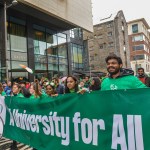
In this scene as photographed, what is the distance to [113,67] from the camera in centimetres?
386

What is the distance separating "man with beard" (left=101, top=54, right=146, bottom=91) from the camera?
3600mm

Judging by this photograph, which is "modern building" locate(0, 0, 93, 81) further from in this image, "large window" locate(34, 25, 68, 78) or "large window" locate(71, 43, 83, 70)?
"large window" locate(71, 43, 83, 70)

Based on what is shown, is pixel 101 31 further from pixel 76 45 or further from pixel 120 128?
pixel 120 128

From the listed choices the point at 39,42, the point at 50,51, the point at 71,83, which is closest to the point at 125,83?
the point at 71,83

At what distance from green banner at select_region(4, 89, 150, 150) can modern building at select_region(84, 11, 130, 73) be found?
45.4 meters

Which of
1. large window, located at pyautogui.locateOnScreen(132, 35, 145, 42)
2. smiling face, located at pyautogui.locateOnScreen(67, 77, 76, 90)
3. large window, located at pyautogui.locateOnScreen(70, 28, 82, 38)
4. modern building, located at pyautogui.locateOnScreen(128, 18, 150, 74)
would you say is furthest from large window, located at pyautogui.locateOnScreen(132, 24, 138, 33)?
smiling face, located at pyautogui.locateOnScreen(67, 77, 76, 90)

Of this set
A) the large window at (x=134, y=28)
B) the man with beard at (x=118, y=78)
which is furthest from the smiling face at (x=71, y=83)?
the large window at (x=134, y=28)

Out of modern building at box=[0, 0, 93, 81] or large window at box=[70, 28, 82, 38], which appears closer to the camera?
modern building at box=[0, 0, 93, 81]

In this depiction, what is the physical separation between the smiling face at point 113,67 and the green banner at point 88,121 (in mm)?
432

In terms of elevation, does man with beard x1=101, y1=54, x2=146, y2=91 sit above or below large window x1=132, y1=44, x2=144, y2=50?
below

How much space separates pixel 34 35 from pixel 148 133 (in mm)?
20462

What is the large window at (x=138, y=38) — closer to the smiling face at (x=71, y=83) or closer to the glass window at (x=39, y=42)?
the glass window at (x=39, y=42)

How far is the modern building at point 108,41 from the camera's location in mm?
50250

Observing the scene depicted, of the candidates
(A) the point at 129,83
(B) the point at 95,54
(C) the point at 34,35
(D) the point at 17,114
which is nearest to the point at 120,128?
(A) the point at 129,83
